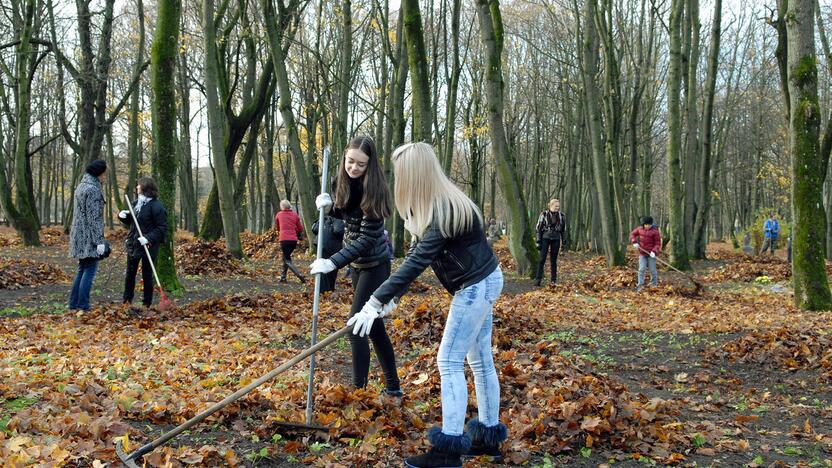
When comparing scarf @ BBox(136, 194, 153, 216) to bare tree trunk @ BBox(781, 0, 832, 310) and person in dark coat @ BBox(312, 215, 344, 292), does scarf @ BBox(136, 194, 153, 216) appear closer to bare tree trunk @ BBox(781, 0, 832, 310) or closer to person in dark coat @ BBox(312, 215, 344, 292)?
person in dark coat @ BBox(312, 215, 344, 292)

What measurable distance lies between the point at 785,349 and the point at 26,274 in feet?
41.8

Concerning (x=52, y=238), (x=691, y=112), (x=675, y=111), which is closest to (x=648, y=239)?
(x=675, y=111)

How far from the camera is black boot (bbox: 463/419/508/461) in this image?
13.6 feet

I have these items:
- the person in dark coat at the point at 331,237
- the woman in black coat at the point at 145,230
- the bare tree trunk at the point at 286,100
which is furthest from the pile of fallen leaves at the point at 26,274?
the bare tree trunk at the point at 286,100

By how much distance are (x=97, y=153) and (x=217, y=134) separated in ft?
21.4

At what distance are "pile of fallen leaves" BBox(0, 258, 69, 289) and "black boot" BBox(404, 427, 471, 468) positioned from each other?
10.4m

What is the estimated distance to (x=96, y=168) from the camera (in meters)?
8.77

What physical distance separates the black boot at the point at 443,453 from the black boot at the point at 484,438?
28 cm

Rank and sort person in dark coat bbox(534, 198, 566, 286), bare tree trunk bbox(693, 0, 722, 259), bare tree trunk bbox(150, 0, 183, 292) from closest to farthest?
bare tree trunk bbox(150, 0, 183, 292) → person in dark coat bbox(534, 198, 566, 286) → bare tree trunk bbox(693, 0, 722, 259)

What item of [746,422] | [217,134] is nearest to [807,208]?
[746,422]

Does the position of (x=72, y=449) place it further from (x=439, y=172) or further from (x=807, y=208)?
(x=807, y=208)

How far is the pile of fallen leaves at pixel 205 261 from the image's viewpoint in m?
15.2

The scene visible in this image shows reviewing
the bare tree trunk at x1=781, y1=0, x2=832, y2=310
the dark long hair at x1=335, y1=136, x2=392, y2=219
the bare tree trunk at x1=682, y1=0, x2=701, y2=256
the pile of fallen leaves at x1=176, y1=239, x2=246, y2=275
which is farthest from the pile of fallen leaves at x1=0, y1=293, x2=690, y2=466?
the bare tree trunk at x1=682, y1=0, x2=701, y2=256

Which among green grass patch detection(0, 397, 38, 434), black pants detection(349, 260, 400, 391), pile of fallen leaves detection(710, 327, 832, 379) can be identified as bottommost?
pile of fallen leaves detection(710, 327, 832, 379)
